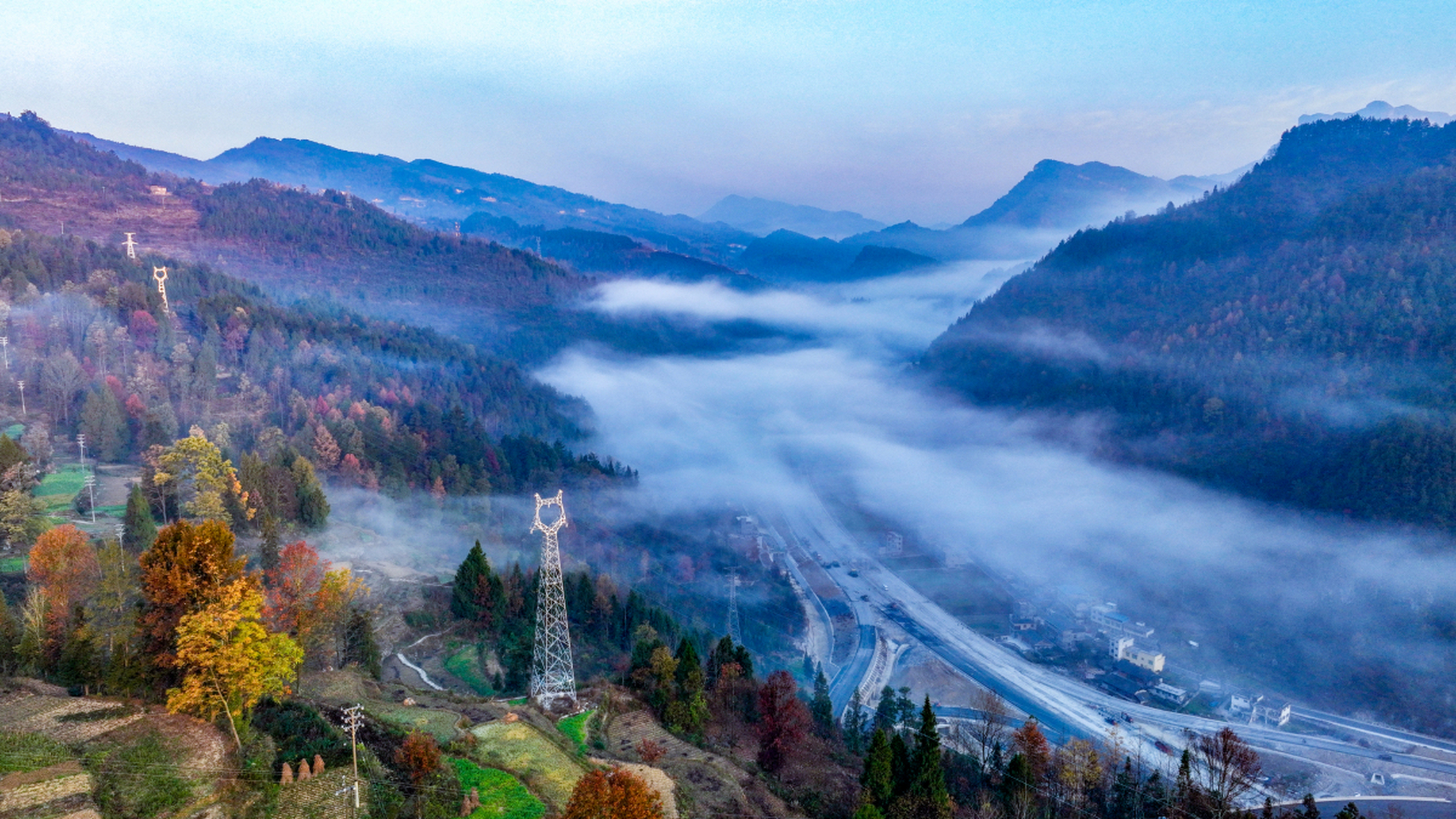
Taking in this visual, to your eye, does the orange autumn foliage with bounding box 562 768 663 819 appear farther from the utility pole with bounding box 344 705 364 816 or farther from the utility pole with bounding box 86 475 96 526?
the utility pole with bounding box 86 475 96 526

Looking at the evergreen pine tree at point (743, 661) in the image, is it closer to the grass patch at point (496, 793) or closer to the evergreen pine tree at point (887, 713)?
the evergreen pine tree at point (887, 713)

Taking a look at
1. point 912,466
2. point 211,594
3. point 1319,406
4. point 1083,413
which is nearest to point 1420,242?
point 1319,406

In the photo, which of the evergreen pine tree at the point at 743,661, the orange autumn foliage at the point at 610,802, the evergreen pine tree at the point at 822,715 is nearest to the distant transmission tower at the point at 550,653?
the evergreen pine tree at the point at 743,661

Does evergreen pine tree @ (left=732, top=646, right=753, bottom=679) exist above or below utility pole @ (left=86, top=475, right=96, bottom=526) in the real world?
below

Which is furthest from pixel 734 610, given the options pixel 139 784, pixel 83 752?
pixel 139 784

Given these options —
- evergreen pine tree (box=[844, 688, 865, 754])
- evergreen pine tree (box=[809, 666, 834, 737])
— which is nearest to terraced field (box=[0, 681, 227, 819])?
evergreen pine tree (box=[809, 666, 834, 737])

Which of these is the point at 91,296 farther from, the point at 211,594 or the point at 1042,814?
the point at 1042,814

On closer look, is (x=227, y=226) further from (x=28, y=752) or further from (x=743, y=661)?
(x=28, y=752)
